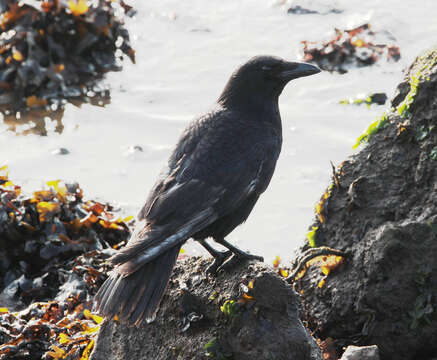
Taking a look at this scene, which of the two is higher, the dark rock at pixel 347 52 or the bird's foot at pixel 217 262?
the dark rock at pixel 347 52

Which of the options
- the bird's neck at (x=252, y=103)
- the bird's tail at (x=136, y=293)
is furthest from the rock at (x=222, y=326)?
the bird's neck at (x=252, y=103)

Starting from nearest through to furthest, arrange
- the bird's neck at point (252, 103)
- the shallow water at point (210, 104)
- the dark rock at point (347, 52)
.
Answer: the bird's neck at point (252, 103)
the shallow water at point (210, 104)
the dark rock at point (347, 52)

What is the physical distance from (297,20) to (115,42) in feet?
8.57

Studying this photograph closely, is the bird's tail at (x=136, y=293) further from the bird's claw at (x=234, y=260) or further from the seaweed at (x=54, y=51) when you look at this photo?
the seaweed at (x=54, y=51)

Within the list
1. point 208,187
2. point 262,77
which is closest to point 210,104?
point 262,77

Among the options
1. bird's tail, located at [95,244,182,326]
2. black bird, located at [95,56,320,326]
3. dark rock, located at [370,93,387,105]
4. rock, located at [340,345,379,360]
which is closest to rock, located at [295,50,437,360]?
rock, located at [340,345,379,360]

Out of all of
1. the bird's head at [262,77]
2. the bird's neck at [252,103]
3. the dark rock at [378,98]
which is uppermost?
the bird's head at [262,77]

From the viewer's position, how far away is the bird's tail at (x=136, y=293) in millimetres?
3400

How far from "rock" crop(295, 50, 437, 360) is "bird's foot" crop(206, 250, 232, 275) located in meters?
0.63

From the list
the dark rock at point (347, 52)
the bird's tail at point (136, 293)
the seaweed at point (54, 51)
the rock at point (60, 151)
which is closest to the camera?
the bird's tail at point (136, 293)

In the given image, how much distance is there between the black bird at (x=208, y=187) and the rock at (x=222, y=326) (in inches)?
5.3

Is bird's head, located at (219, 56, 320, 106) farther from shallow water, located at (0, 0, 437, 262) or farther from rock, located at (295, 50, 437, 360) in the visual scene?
shallow water, located at (0, 0, 437, 262)

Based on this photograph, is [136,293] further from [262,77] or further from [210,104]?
[210,104]

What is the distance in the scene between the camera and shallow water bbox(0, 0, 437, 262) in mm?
6641
